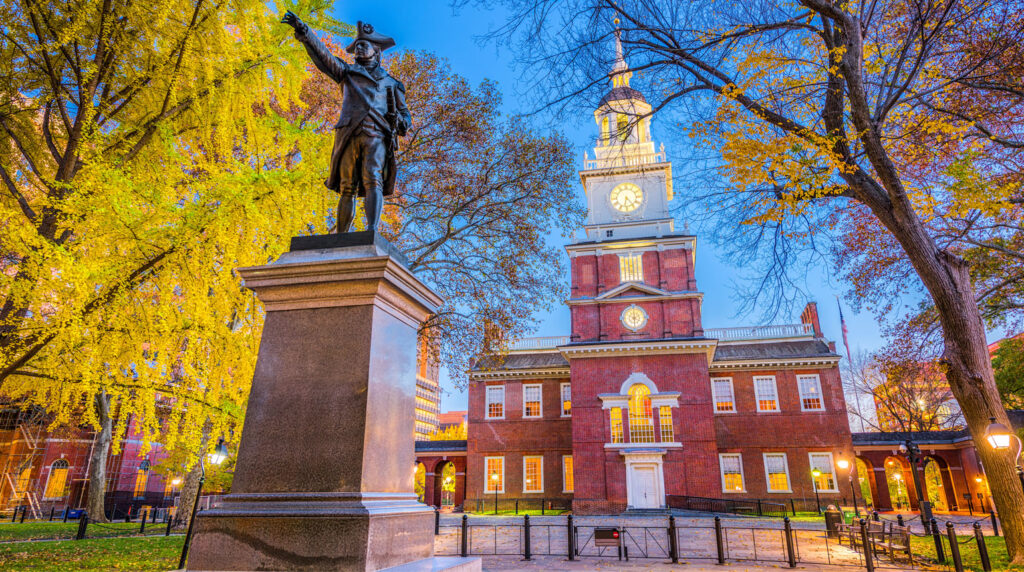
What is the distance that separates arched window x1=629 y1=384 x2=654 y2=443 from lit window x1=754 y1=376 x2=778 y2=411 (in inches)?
312

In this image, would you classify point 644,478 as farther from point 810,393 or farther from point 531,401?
point 810,393

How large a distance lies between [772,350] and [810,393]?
3.30m

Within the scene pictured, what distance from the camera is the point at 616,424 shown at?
2972 centimetres

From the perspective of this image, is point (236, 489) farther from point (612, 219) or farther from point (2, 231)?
point (612, 219)

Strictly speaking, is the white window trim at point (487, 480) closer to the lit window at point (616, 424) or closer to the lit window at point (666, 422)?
the lit window at point (616, 424)

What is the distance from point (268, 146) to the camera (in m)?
9.45

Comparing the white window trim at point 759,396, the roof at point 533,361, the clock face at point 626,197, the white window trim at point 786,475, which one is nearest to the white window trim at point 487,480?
the roof at point 533,361

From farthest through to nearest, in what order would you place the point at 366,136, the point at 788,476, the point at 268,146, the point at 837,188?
1. the point at 788,476
2. the point at 837,188
3. the point at 268,146
4. the point at 366,136

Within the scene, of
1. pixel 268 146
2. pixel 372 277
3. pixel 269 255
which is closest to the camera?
pixel 372 277

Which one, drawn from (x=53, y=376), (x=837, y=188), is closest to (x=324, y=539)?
(x=53, y=376)

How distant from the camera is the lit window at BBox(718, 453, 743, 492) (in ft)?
103

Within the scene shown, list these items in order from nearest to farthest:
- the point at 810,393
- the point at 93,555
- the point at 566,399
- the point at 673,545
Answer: the point at 93,555 < the point at 673,545 < the point at 810,393 < the point at 566,399

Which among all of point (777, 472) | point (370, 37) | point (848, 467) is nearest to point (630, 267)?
point (777, 472)

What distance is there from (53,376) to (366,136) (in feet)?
19.7
